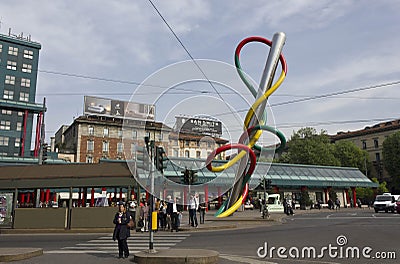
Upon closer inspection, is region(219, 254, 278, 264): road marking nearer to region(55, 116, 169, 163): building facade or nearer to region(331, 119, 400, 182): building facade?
region(55, 116, 169, 163): building facade

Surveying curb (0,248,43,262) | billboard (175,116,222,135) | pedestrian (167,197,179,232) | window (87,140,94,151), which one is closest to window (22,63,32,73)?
window (87,140,94,151)

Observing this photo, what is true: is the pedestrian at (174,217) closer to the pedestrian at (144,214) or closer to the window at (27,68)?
the pedestrian at (144,214)

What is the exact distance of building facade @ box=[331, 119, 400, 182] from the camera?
315ft

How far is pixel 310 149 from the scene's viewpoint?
86938mm

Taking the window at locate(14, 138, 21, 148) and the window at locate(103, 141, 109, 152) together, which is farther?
the window at locate(103, 141, 109, 152)

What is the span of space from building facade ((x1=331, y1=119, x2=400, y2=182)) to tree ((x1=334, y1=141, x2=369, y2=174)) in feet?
18.2

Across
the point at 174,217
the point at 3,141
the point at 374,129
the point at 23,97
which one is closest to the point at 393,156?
the point at 374,129

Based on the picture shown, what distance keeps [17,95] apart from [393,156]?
81.2 metres

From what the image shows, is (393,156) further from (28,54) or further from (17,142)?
(28,54)

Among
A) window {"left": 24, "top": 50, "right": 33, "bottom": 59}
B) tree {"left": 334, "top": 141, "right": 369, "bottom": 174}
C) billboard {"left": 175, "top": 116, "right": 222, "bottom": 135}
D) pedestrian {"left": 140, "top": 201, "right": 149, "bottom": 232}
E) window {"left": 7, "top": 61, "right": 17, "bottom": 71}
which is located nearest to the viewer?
billboard {"left": 175, "top": 116, "right": 222, "bottom": 135}

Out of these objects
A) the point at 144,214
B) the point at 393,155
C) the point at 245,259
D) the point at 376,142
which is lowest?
the point at 245,259

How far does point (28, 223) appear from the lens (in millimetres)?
23797

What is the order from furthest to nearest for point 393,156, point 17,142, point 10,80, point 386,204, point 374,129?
point 374,129
point 393,156
point 10,80
point 17,142
point 386,204

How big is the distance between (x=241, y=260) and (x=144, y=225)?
11.9 m
